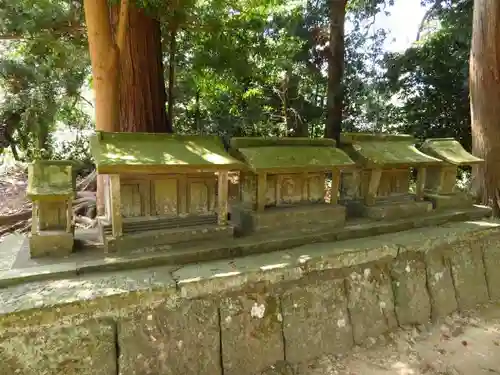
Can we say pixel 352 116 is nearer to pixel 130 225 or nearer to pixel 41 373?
pixel 130 225

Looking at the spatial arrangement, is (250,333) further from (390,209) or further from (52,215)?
(390,209)

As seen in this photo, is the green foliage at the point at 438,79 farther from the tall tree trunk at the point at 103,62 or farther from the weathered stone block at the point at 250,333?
the weathered stone block at the point at 250,333

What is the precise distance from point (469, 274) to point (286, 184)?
2.92 metres

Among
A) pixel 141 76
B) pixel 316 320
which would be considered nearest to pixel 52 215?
pixel 316 320

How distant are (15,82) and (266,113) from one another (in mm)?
9230

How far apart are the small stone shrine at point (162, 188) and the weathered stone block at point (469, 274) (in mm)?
3240

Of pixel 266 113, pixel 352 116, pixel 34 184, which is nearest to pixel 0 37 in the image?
pixel 34 184

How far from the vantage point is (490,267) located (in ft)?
16.7

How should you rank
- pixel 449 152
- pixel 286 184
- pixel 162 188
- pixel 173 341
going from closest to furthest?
1. pixel 173 341
2. pixel 162 188
3. pixel 286 184
4. pixel 449 152

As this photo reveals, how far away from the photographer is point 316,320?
3641 mm

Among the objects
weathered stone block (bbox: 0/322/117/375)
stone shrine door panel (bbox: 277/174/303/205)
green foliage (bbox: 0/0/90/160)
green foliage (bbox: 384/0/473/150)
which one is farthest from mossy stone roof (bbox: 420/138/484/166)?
green foliage (bbox: 0/0/90/160)

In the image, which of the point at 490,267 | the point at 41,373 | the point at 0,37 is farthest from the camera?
the point at 0,37

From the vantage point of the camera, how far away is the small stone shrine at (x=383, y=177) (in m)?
4.96

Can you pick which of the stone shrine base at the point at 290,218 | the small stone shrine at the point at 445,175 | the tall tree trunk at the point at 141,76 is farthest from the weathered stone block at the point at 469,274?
the tall tree trunk at the point at 141,76
